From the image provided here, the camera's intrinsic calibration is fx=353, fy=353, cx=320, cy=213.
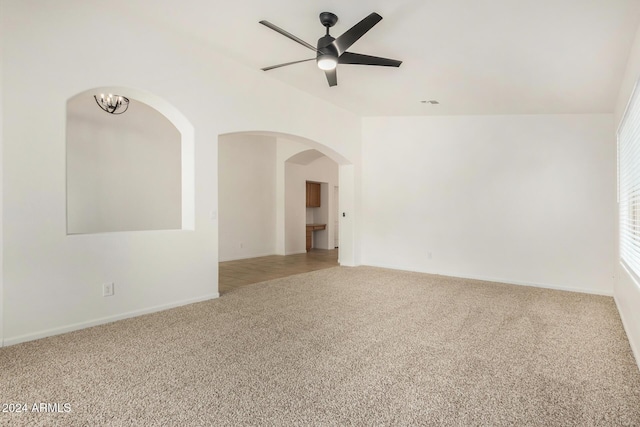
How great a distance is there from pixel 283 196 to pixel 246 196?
→ 37.7 inches

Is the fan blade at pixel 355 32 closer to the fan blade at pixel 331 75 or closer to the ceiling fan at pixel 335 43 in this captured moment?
the ceiling fan at pixel 335 43

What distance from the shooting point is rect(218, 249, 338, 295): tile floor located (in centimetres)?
543

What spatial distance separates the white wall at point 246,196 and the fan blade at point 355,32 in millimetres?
4908

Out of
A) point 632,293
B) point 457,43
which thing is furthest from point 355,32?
point 632,293

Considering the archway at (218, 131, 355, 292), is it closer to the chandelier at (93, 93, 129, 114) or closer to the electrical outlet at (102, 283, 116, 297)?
the chandelier at (93, 93, 129, 114)

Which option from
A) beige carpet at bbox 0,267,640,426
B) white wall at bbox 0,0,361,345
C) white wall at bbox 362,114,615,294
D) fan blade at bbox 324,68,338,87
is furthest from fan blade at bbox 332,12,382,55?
white wall at bbox 362,114,615,294

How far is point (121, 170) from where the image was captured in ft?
17.8

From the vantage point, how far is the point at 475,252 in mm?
5727

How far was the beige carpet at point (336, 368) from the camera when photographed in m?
1.88

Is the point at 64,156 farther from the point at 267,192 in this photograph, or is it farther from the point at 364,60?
the point at 267,192

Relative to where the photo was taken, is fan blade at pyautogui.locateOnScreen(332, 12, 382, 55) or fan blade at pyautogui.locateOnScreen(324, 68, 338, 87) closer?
fan blade at pyautogui.locateOnScreen(332, 12, 382, 55)

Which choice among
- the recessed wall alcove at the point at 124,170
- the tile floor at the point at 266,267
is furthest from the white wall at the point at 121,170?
the tile floor at the point at 266,267

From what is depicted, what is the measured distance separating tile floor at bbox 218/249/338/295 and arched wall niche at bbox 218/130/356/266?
317 millimetres

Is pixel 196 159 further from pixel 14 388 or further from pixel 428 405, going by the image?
pixel 428 405
